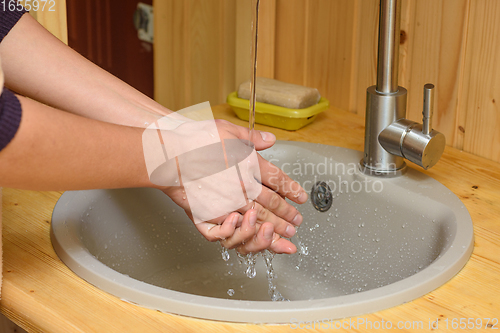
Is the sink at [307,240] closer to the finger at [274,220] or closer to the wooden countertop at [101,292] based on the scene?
the wooden countertop at [101,292]

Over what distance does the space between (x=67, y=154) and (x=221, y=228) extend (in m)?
0.24

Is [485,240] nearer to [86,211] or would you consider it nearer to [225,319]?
[225,319]

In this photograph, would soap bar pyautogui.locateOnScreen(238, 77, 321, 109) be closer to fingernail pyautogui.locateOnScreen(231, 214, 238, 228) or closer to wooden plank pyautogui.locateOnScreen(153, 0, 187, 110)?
fingernail pyautogui.locateOnScreen(231, 214, 238, 228)

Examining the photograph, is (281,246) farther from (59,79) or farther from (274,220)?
(59,79)

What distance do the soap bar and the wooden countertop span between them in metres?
0.33

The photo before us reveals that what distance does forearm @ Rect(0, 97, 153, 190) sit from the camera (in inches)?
19.4

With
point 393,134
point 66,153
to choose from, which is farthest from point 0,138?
point 393,134

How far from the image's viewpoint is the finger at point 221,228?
69 cm

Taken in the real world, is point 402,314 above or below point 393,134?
below

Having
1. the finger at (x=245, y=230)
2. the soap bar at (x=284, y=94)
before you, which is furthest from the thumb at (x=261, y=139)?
the soap bar at (x=284, y=94)

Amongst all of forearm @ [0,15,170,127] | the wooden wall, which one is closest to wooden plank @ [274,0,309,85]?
the wooden wall

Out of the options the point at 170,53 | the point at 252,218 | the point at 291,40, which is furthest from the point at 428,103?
the point at 170,53

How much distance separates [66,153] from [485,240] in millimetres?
499

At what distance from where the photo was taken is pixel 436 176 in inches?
33.2
